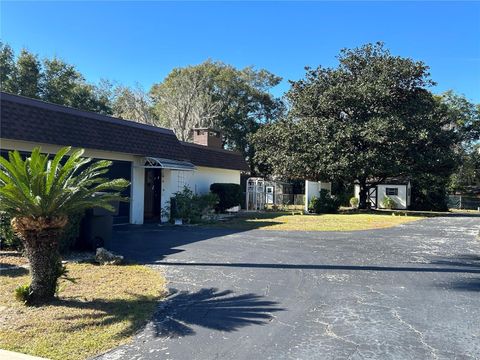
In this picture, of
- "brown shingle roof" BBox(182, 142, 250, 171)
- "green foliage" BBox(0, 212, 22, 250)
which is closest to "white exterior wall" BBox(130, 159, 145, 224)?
"brown shingle roof" BBox(182, 142, 250, 171)

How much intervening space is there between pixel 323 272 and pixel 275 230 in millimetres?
7303

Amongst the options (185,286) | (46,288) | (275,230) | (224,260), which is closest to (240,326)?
(185,286)

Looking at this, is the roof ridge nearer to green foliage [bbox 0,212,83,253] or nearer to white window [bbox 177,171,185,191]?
white window [bbox 177,171,185,191]

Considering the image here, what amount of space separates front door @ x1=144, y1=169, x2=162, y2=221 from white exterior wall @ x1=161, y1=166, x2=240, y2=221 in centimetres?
33

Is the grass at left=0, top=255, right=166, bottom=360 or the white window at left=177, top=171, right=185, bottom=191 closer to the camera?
the grass at left=0, top=255, right=166, bottom=360

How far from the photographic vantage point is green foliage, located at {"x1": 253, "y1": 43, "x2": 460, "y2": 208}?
25.7 m

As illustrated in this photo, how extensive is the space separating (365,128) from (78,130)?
18.0 metres

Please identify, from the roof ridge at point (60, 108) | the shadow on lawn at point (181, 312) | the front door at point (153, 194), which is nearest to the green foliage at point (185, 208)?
the front door at point (153, 194)

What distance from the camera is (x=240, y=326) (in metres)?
4.95

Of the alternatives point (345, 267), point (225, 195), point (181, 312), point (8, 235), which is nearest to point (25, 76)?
point (225, 195)

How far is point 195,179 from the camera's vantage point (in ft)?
71.8

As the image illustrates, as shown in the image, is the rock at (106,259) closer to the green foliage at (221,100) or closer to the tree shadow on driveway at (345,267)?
the tree shadow on driveway at (345,267)

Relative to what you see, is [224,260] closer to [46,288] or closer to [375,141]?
[46,288]

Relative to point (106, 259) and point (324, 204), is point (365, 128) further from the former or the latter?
point (106, 259)
